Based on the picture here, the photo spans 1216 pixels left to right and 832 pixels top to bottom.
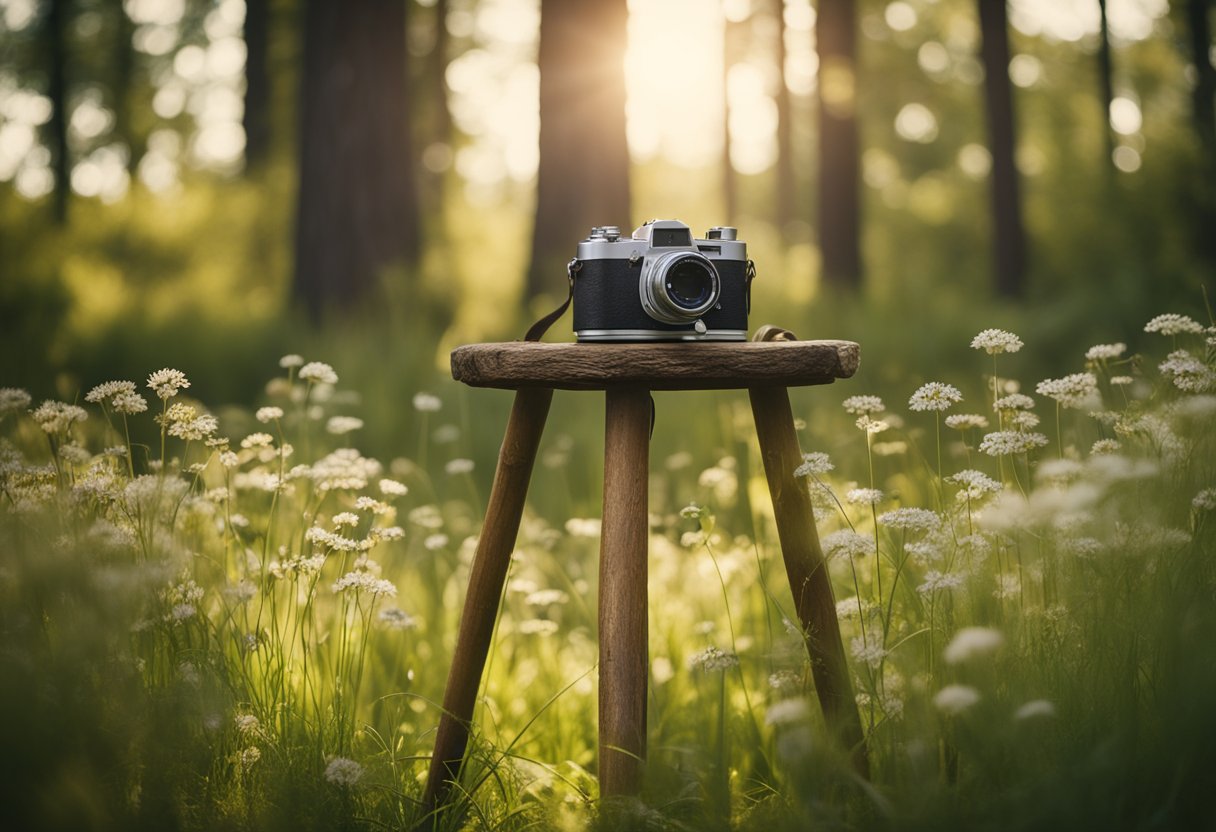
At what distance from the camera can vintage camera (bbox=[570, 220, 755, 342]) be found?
73.4 inches

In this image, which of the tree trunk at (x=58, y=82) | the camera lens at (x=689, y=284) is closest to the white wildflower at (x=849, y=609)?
the camera lens at (x=689, y=284)

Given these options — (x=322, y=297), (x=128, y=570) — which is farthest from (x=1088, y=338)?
(x=128, y=570)

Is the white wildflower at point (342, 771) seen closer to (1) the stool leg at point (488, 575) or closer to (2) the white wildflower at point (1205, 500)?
(1) the stool leg at point (488, 575)

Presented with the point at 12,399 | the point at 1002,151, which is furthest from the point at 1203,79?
the point at 12,399

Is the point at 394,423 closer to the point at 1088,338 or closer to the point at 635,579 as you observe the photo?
the point at 635,579

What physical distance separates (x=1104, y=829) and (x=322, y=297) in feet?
22.8

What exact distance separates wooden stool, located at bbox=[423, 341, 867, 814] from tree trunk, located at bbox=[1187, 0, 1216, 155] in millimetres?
9707

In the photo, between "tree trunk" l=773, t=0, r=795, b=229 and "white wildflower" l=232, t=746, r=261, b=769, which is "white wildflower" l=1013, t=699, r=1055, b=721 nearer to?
"white wildflower" l=232, t=746, r=261, b=769

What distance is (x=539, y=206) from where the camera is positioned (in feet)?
21.3

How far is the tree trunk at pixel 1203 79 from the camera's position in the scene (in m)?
9.70

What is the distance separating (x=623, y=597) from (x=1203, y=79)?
1067 centimetres

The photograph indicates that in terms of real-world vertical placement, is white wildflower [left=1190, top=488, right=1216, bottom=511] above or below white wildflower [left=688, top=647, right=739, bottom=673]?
above

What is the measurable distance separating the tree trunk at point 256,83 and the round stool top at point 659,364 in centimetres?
1309

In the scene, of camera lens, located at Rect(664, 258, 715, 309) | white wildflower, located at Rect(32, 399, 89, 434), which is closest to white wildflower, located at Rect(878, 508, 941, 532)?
camera lens, located at Rect(664, 258, 715, 309)
